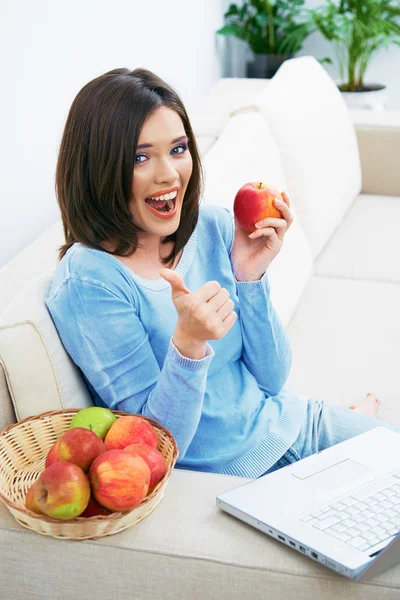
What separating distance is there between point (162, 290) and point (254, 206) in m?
0.23

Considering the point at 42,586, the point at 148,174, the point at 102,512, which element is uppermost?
the point at 148,174

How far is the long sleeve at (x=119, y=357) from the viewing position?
116cm

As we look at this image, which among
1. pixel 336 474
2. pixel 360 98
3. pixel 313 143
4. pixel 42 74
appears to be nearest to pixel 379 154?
pixel 313 143

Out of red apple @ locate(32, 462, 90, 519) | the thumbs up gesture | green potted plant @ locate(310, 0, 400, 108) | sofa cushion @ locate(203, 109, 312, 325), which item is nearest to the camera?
red apple @ locate(32, 462, 90, 519)

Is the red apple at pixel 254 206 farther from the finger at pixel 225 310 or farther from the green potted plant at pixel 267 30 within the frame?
the green potted plant at pixel 267 30

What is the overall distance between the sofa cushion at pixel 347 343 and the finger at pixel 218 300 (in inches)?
27.2

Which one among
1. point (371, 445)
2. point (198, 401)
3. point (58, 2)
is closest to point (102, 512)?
point (198, 401)

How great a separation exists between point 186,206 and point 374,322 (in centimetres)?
79

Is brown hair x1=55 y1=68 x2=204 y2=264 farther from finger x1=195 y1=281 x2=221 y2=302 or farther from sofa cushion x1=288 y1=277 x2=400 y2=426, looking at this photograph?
sofa cushion x1=288 y1=277 x2=400 y2=426

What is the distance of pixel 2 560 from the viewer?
108 cm

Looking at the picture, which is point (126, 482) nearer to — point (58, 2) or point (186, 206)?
point (186, 206)

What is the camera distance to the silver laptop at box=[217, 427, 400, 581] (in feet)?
3.24

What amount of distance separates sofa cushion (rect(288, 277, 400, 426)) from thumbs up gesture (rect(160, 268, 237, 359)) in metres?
0.68

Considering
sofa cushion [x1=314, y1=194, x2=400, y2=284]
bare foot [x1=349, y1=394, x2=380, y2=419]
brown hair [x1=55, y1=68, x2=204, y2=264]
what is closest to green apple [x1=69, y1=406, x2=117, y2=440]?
brown hair [x1=55, y1=68, x2=204, y2=264]
